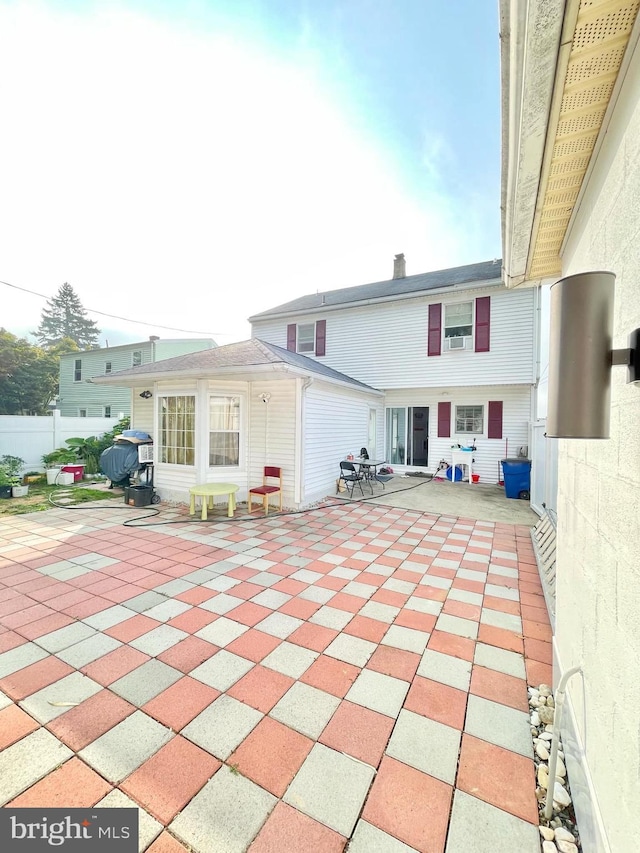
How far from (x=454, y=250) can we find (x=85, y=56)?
10259 mm

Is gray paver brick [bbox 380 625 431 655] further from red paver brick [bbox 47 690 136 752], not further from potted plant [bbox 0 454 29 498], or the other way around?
potted plant [bbox 0 454 29 498]

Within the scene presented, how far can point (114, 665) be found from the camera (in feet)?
8.04

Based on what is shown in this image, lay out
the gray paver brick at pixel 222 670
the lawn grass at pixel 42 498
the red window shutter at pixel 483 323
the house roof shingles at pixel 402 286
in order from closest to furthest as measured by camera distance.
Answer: the gray paver brick at pixel 222 670 < the lawn grass at pixel 42 498 < the red window shutter at pixel 483 323 < the house roof shingles at pixel 402 286

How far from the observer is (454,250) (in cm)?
1131

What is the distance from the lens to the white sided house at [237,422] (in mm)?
6941

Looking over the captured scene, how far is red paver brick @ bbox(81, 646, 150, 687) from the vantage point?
2.33m

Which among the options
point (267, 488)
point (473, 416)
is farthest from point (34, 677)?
point (473, 416)

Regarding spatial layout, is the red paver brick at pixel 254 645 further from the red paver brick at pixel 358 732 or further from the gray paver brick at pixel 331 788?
the gray paver brick at pixel 331 788

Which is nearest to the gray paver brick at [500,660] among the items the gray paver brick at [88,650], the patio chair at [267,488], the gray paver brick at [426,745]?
the gray paver brick at [426,745]

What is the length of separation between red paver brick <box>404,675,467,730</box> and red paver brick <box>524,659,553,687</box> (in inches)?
22.3

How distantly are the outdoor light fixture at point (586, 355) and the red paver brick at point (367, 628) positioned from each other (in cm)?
263

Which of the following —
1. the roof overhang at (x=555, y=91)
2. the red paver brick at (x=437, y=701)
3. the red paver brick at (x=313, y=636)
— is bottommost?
the red paver brick at (x=437, y=701)

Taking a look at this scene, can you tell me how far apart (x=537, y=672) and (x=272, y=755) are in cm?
200

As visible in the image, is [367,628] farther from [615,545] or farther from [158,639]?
[615,545]
